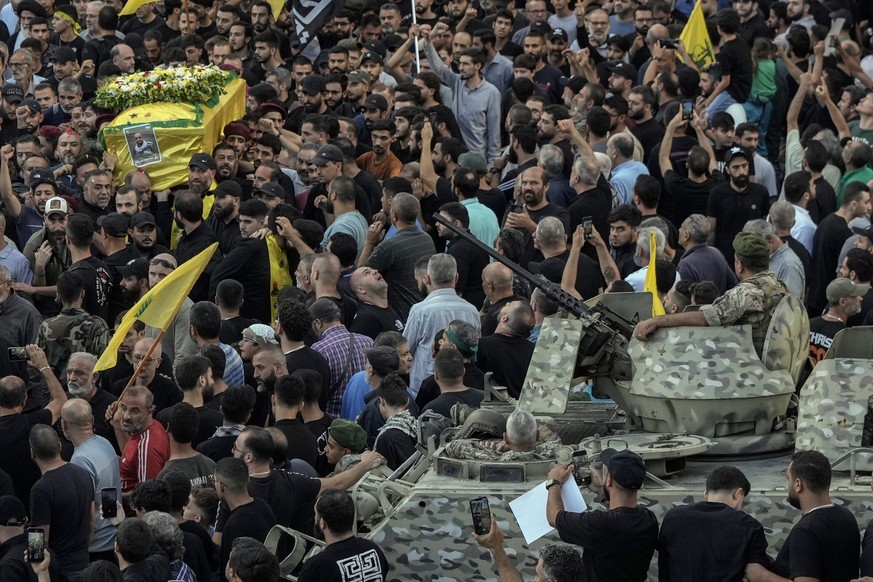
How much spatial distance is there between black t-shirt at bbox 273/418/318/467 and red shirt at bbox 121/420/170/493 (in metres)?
0.87

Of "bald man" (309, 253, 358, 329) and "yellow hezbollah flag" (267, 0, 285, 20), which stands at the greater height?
"bald man" (309, 253, 358, 329)

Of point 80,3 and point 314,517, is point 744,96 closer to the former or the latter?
point 80,3

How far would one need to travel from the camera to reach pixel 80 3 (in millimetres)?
26750

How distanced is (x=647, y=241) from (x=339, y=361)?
11.3 feet

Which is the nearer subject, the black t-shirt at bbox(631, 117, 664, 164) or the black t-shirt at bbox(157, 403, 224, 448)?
the black t-shirt at bbox(157, 403, 224, 448)

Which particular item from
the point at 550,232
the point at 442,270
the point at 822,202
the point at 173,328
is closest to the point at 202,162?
the point at 173,328

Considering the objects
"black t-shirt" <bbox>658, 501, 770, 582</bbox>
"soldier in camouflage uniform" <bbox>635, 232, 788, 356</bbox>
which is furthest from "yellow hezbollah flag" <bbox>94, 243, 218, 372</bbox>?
"black t-shirt" <bbox>658, 501, 770, 582</bbox>

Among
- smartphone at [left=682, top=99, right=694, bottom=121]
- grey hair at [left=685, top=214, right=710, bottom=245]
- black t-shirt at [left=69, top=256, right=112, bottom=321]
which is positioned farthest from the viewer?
smartphone at [left=682, top=99, right=694, bottom=121]

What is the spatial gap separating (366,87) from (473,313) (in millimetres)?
7434

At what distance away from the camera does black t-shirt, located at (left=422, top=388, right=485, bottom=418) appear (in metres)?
14.6

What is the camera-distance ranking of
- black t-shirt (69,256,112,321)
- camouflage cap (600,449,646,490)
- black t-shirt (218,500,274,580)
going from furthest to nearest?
black t-shirt (69,256,112,321) < black t-shirt (218,500,274,580) < camouflage cap (600,449,646,490)

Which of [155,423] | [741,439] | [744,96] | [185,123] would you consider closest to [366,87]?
[185,123]

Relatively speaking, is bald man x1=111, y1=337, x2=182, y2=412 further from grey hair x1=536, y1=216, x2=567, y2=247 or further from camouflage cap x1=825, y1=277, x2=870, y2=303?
camouflage cap x1=825, y1=277, x2=870, y2=303

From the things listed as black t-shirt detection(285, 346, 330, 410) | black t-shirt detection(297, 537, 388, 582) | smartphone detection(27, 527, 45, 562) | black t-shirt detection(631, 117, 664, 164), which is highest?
black t-shirt detection(297, 537, 388, 582)
